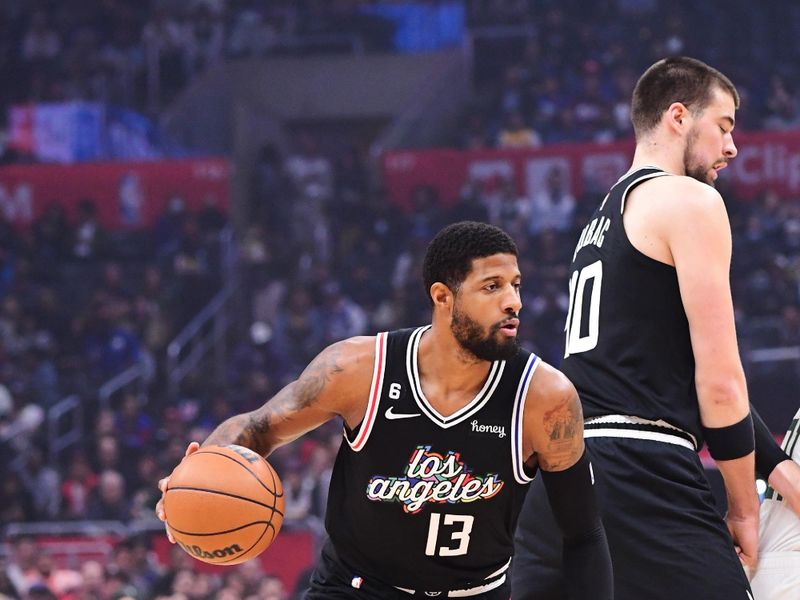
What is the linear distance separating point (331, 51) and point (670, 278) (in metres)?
16.0

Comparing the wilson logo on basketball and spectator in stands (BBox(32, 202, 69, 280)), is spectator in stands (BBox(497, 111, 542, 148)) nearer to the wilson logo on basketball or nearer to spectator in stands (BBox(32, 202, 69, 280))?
spectator in stands (BBox(32, 202, 69, 280))

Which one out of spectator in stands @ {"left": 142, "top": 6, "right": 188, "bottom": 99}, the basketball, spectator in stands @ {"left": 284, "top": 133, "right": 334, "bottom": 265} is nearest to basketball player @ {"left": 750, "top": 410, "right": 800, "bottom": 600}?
the basketball

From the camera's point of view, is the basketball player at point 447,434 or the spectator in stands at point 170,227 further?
the spectator in stands at point 170,227

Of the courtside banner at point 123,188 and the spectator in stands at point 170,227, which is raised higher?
the courtside banner at point 123,188

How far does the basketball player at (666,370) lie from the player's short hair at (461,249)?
32 cm

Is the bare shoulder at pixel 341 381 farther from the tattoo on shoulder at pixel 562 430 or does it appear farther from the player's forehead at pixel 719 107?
the player's forehead at pixel 719 107

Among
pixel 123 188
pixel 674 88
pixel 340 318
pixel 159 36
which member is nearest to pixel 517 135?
pixel 340 318

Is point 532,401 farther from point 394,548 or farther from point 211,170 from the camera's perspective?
point 211,170

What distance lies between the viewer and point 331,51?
18500 millimetres

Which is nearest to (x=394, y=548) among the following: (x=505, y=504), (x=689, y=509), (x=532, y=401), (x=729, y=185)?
(x=505, y=504)

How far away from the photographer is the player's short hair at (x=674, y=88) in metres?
3.23

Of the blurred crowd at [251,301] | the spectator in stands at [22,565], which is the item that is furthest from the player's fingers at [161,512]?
the spectator in stands at [22,565]

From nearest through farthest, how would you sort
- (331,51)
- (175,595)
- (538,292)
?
(175,595), (538,292), (331,51)

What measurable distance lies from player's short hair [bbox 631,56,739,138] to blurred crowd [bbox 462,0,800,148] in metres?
12.2
